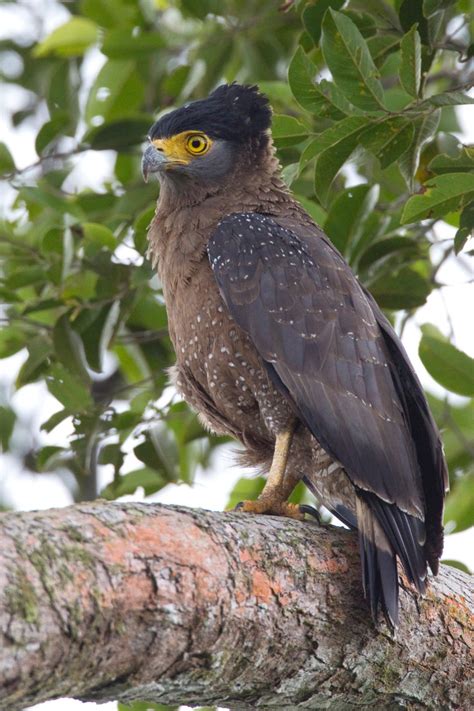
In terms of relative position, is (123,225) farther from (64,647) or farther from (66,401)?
(64,647)

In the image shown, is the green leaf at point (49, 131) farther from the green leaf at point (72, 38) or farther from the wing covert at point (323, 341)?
the wing covert at point (323, 341)

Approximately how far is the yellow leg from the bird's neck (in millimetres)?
855

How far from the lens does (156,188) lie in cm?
557

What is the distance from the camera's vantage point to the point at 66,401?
16.5ft

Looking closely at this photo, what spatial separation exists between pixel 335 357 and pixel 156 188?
5.93ft

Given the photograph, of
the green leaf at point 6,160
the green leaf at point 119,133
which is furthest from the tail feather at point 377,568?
the green leaf at point 6,160

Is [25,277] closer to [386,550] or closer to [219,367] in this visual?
[219,367]

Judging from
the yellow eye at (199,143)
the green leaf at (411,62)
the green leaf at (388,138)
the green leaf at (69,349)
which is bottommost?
the green leaf at (69,349)

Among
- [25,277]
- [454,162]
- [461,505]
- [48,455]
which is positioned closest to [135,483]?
[48,455]

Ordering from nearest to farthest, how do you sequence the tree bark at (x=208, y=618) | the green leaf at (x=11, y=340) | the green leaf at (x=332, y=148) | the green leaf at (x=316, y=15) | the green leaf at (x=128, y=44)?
the tree bark at (x=208, y=618) → the green leaf at (x=332, y=148) → the green leaf at (x=316, y=15) → the green leaf at (x=11, y=340) → the green leaf at (x=128, y=44)

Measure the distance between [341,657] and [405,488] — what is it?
74cm

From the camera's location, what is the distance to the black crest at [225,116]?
199 inches

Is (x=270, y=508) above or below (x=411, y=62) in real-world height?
below

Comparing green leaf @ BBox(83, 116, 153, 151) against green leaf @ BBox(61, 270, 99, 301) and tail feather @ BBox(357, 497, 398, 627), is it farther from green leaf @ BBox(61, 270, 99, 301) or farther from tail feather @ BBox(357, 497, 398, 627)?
tail feather @ BBox(357, 497, 398, 627)
